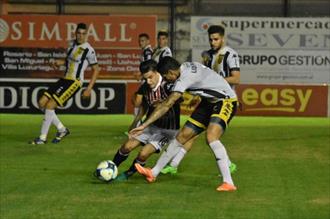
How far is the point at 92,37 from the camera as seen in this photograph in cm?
2581

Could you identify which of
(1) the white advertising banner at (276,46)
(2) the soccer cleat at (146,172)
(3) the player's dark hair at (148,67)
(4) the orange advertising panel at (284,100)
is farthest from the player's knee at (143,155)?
(1) the white advertising banner at (276,46)

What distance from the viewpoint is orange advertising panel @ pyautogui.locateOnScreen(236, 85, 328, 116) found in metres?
24.3

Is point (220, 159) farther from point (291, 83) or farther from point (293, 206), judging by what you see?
point (291, 83)

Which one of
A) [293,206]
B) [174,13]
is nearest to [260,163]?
[293,206]

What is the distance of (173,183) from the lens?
11.1 meters

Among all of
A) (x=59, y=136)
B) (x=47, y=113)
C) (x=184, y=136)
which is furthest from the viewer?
(x=59, y=136)

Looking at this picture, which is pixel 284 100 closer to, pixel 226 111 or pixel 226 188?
pixel 226 111

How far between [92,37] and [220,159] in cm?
1575

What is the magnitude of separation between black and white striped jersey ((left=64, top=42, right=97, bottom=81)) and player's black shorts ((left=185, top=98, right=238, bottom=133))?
16.9ft

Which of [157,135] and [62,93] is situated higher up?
[62,93]

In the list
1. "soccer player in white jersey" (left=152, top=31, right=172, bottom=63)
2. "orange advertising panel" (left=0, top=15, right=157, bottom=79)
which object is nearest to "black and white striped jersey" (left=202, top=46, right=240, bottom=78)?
"soccer player in white jersey" (left=152, top=31, right=172, bottom=63)

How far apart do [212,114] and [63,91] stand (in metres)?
5.49

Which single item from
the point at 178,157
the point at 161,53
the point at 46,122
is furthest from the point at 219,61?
the point at 46,122

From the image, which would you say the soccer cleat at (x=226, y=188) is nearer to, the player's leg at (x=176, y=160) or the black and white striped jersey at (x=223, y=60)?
the player's leg at (x=176, y=160)
